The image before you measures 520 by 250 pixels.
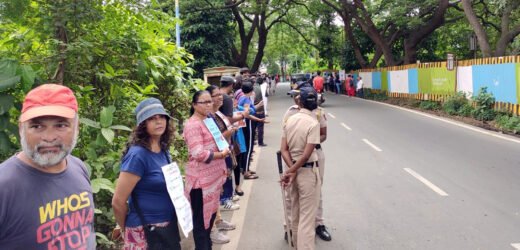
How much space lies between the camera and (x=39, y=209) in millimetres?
1829

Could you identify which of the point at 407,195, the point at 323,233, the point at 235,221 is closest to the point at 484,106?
the point at 407,195

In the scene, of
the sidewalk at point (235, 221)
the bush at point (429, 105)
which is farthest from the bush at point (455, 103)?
the sidewalk at point (235, 221)

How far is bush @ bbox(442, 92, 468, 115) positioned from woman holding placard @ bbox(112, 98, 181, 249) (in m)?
14.8

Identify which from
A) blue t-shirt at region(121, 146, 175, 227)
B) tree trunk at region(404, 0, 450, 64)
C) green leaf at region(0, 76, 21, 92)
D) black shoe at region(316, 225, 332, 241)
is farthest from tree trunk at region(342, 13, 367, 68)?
green leaf at region(0, 76, 21, 92)

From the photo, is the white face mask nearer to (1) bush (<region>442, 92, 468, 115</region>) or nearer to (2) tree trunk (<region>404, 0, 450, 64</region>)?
(1) bush (<region>442, 92, 468, 115</region>)

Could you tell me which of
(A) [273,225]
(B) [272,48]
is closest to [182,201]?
(A) [273,225]

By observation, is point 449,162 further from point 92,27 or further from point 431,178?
point 92,27

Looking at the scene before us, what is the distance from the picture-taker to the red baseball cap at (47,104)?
1.84 meters

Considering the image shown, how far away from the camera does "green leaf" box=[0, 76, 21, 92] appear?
2.66 m

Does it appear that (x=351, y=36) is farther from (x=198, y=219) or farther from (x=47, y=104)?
(x=47, y=104)

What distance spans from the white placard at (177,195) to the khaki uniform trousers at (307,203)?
1.43 m

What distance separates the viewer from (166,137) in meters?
3.11

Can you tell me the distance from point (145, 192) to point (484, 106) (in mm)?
13524

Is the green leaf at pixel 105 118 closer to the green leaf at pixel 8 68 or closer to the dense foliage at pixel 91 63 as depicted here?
the dense foliage at pixel 91 63
